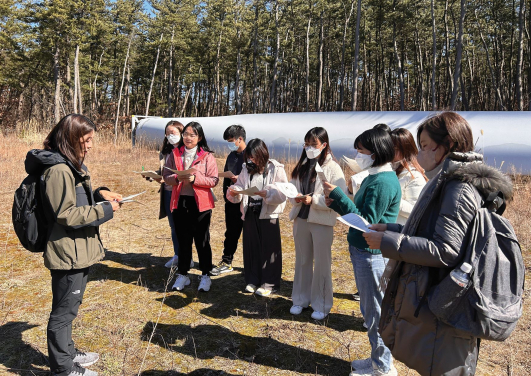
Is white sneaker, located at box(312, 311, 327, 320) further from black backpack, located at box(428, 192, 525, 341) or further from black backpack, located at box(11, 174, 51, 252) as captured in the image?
black backpack, located at box(11, 174, 51, 252)

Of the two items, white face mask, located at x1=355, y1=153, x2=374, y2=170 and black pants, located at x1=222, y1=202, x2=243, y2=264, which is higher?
white face mask, located at x1=355, y1=153, x2=374, y2=170

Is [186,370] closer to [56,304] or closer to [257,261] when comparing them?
[56,304]

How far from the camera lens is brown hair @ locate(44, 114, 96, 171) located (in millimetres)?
2543

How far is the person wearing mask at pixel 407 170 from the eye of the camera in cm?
325

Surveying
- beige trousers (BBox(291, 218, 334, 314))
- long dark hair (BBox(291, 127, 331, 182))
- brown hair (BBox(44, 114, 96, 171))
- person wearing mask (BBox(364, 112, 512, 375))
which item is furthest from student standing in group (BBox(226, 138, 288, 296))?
person wearing mask (BBox(364, 112, 512, 375))

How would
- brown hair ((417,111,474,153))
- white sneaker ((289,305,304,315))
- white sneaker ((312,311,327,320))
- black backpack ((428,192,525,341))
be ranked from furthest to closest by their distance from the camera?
white sneaker ((289,305,304,315)) < white sneaker ((312,311,327,320)) < brown hair ((417,111,474,153)) < black backpack ((428,192,525,341))

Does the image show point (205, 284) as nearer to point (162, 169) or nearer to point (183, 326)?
point (183, 326)

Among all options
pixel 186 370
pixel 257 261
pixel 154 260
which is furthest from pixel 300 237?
pixel 154 260

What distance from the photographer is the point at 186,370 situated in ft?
9.57

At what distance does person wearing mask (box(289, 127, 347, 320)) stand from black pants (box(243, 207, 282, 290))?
0.48 m

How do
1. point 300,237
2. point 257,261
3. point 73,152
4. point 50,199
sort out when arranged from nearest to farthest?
point 50,199, point 73,152, point 300,237, point 257,261

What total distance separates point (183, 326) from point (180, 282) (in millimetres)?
820

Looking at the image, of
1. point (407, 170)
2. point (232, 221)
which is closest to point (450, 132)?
point (407, 170)

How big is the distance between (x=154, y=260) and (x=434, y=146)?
454 cm
